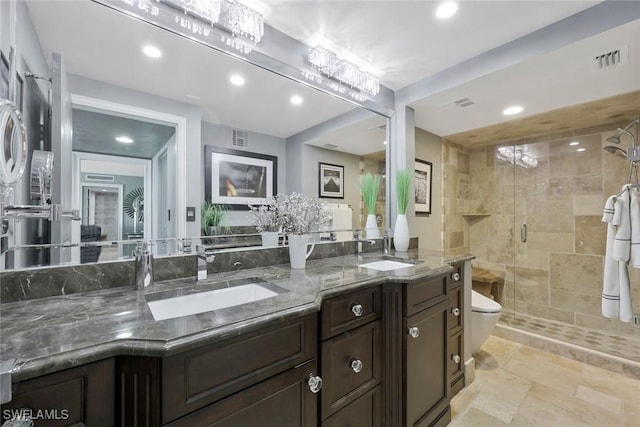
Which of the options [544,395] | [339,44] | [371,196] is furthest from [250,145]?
[544,395]

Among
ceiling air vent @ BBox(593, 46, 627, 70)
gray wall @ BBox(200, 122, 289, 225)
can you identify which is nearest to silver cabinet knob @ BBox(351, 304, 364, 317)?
gray wall @ BBox(200, 122, 289, 225)

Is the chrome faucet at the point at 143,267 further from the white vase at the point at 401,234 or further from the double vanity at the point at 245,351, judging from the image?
the white vase at the point at 401,234

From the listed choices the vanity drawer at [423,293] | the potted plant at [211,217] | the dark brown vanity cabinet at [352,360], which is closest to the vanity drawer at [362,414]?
the dark brown vanity cabinet at [352,360]

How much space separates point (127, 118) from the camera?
1.22 metres

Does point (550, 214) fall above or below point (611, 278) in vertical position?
above

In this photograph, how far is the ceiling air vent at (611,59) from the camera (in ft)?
5.09

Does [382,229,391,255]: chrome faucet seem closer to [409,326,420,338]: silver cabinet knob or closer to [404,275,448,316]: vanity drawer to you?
[404,275,448,316]: vanity drawer

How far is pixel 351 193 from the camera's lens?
214cm

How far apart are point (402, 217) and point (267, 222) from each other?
116 centimetres

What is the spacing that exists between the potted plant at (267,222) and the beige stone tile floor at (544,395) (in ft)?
4.98

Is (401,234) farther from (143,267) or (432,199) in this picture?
(143,267)

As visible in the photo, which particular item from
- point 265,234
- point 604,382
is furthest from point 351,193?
point 604,382

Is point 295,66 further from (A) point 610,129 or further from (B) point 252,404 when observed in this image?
(A) point 610,129

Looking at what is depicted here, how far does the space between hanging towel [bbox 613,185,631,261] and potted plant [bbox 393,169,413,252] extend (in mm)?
1381
